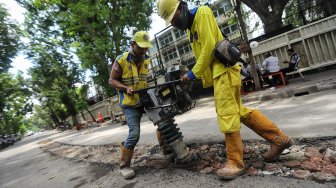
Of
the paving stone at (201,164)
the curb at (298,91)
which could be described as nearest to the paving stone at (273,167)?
the paving stone at (201,164)

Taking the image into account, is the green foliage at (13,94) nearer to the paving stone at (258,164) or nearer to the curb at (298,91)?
the curb at (298,91)

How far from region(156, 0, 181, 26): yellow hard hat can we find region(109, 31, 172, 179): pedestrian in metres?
0.69

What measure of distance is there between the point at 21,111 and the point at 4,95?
58.8 ft

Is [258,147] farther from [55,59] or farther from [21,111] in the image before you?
[21,111]

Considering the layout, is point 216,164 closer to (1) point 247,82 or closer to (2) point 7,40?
(1) point 247,82

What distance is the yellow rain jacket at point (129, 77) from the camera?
3.45 m

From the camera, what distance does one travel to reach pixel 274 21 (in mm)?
12992

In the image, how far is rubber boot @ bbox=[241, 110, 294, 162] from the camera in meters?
2.49

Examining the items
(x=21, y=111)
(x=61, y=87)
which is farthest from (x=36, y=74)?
(x=21, y=111)

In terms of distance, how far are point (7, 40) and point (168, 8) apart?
20.2 m

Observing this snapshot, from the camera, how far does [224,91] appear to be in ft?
8.02

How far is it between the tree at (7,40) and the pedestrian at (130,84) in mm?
18800

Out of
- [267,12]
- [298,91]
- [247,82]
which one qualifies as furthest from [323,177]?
[267,12]

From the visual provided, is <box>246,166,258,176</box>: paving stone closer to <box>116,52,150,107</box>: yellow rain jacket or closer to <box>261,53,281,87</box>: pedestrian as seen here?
<box>116,52,150,107</box>: yellow rain jacket
